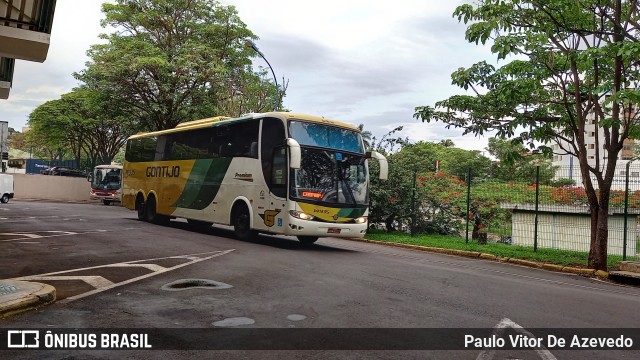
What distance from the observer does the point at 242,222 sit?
1473 centimetres

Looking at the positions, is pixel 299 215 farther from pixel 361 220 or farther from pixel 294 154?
pixel 361 220

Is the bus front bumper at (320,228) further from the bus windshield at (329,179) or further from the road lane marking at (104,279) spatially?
the road lane marking at (104,279)

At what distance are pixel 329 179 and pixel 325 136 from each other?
4.10 ft

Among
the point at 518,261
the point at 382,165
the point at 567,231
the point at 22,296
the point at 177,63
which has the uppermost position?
the point at 177,63

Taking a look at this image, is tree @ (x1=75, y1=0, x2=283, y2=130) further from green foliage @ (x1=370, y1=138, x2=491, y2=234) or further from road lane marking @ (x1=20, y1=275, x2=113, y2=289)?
road lane marking @ (x1=20, y1=275, x2=113, y2=289)

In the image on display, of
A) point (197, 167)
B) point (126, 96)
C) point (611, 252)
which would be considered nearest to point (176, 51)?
point (126, 96)

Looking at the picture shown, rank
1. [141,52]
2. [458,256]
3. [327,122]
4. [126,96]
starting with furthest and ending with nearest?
1. [126,96]
2. [141,52]
3. [458,256]
4. [327,122]

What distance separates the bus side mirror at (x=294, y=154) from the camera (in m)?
12.0

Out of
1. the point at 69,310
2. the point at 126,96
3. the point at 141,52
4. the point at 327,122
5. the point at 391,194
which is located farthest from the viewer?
the point at 126,96

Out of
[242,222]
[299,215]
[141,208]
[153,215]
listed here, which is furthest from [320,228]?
[141,208]

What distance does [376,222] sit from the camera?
831 inches

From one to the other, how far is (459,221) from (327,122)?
8.84 metres

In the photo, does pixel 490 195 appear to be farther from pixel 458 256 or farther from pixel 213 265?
pixel 213 265

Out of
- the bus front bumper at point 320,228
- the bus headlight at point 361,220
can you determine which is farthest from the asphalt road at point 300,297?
the bus headlight at point 361,220
